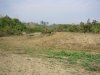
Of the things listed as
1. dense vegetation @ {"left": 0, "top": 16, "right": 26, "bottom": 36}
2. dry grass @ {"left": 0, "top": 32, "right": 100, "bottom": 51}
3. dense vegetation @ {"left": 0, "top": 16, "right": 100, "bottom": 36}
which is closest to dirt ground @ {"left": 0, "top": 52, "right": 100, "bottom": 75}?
dry grass @ {"left": 0, "top": 32, "right": 100, "bottom": 51}

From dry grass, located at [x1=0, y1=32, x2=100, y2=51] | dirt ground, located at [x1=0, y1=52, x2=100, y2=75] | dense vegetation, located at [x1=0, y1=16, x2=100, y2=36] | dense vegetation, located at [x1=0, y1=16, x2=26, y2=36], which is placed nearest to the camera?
dirt ground, located at [x1=0, y1=52, x2=100, y2=75]

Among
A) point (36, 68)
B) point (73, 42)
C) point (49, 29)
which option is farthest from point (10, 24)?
point (36, 68)

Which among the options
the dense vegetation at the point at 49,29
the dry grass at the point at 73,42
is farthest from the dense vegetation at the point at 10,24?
the dry grass at the point at 73,42

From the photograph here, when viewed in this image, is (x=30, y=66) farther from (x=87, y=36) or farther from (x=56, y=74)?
(x=87, y=36)

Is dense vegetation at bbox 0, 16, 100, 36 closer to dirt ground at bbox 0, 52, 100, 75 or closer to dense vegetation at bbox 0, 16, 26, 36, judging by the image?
dense vegetation at bbox 0, 16, 26, 36

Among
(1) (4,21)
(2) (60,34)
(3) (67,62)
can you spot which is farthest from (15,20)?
(3) (67,62)

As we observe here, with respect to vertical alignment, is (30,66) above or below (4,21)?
below

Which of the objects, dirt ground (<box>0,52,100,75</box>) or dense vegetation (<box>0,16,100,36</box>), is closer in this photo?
dirt ground (<box>0,52,100,75</box>)

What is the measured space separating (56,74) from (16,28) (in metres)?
26.3

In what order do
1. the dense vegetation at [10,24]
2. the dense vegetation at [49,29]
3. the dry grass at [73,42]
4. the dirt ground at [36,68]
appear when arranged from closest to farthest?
the dirt ground at [36,68] < the dry grass at [73,42] < the dense vegetation at [49,29] < the dense vegetation at [10,24]

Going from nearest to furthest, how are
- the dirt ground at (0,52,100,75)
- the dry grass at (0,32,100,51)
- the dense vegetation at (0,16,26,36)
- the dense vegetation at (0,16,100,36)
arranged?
the dirt ground at (0,52,100,75) → the dry grass at (0,32,100,51) → the dense vegetation at (0,16,100,36) → the dense vegetation at (0,16,26,36)

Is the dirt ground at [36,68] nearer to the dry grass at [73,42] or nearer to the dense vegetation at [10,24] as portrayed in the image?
the dry grass at [73,42]

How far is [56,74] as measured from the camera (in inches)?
354

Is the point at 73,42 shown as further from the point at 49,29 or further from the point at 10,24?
the point at 10,24
